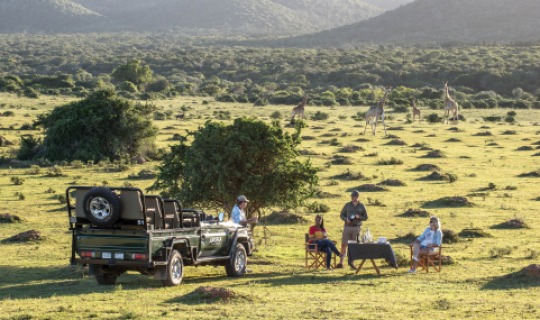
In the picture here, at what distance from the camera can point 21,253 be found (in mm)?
22438

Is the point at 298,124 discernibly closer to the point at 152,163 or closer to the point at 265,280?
the point at 265,280

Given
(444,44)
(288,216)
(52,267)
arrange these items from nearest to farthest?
(52,267) → (288,216) → (444,44)

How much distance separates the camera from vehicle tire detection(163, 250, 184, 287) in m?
17.2

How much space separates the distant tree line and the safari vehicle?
2646 inches

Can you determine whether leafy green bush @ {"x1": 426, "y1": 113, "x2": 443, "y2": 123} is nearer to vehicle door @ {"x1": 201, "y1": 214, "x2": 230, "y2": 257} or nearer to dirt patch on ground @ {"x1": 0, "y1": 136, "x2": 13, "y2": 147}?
dirt patch on ground @ {"x1": 0, "y1": 136, "x2": 13, "y2": 147}

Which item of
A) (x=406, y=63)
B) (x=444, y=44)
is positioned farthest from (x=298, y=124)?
(x=444, y=44)

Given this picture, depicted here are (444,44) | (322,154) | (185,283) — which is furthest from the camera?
(444,44)

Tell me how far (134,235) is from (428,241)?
249 inches

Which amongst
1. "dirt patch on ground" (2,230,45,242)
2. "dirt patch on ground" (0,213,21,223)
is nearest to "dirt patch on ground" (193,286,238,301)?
"dirt patch on ground" (2,230,45,242)

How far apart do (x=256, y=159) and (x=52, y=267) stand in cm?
564

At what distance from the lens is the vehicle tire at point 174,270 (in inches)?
676

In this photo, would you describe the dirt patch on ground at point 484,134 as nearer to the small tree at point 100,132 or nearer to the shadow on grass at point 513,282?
the small tree at point 100,132

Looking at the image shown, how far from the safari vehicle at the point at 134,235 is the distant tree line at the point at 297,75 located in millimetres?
67214

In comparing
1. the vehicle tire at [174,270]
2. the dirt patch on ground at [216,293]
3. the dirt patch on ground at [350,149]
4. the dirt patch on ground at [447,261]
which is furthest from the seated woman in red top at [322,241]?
the dirt patch on ground at [350,149]
